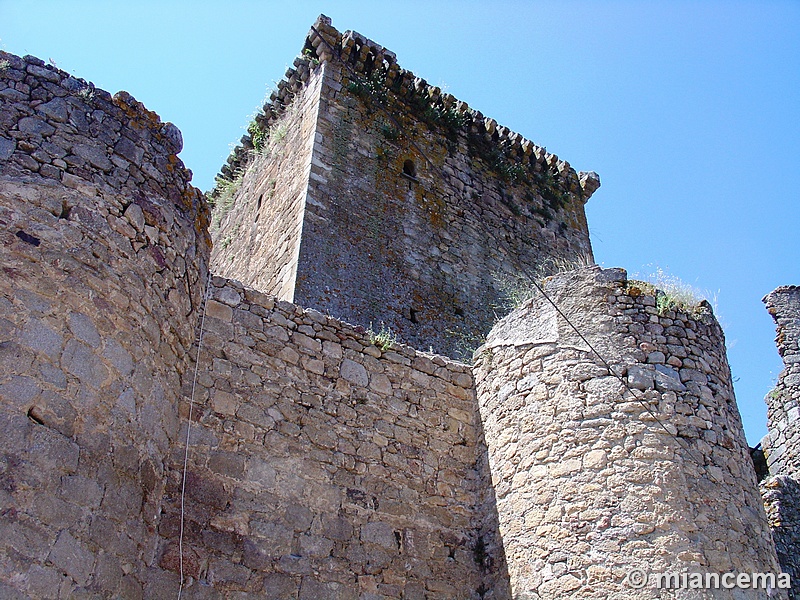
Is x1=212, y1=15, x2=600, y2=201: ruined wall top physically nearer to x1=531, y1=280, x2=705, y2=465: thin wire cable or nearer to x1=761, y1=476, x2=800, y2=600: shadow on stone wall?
x1=531, y1=280, x2=705, y2=465: thin wire cable

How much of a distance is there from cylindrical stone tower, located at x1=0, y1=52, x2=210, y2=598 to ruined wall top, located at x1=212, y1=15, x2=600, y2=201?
5.94m

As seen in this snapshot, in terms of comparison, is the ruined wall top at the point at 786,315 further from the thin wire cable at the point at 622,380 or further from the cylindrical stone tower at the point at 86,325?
the cylindrical stone tower at the point at 86,325

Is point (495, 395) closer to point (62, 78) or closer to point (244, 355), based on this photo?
point (244, 355)

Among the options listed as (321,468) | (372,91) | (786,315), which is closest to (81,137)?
(321,468)

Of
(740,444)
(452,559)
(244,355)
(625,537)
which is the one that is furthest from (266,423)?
(740,444)

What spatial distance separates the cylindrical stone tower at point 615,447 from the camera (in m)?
5.48

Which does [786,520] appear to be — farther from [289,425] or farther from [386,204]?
[289,425]

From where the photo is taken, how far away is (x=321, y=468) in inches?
237

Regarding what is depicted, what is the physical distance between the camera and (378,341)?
6.93m

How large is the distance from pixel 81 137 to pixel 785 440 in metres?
11.3

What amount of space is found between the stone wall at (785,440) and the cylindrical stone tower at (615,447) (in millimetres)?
4285

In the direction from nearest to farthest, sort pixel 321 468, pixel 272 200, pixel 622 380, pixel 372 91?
1. pixel 321 468
2. pixel 622 380
3. pixel 272 200
4. pixel 372 91

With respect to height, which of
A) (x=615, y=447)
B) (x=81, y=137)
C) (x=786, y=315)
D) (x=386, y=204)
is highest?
(x=386, y=204)

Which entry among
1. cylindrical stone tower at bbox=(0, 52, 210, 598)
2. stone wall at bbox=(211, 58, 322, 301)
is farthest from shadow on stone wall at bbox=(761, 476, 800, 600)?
cylindrical stone tower at bbox=(0, 52, 210, 598)
